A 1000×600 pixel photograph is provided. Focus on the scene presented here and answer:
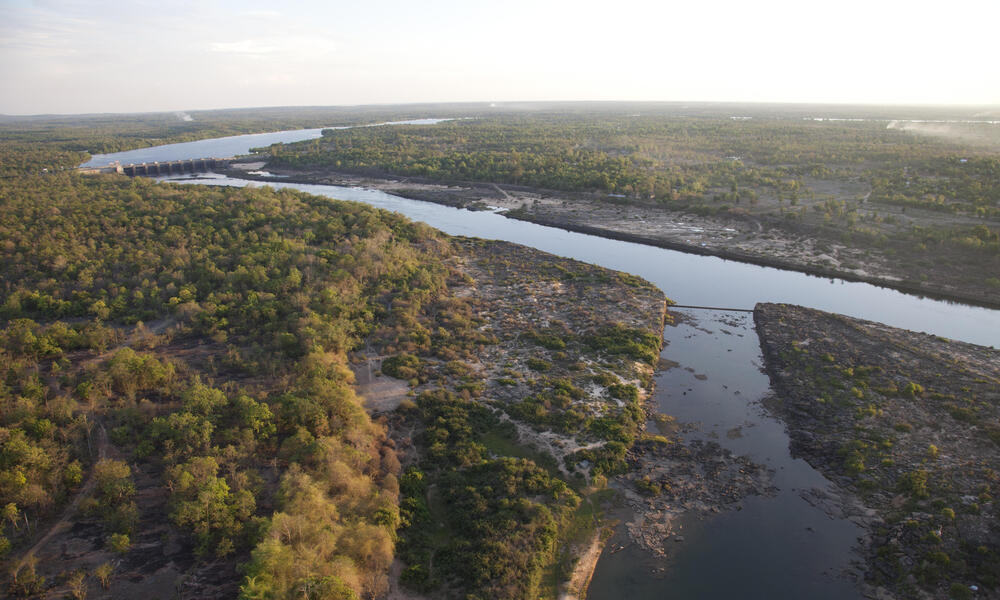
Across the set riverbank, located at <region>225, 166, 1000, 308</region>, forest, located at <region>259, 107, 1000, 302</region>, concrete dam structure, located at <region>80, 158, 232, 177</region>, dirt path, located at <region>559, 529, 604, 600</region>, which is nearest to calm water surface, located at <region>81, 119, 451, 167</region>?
concrete dam structure, located at <region>80, 158, 232, 177</region>

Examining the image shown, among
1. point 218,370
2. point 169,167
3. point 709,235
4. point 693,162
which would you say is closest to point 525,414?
point 218,370

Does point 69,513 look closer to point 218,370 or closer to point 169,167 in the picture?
point 218,370

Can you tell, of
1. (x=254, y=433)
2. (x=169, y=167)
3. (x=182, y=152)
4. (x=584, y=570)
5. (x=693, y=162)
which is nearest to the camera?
(x=584, y=570)

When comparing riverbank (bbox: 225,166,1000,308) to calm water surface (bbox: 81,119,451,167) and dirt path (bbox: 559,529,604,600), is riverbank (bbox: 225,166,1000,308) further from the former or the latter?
calm water surface (bbox: 81,119,451,167)

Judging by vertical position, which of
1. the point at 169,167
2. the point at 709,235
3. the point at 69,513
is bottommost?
the point at 69,513

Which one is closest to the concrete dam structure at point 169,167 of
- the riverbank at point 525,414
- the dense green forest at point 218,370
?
the dense green forest at point 218,370

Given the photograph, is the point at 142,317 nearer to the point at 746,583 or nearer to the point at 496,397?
the point at 496,397
